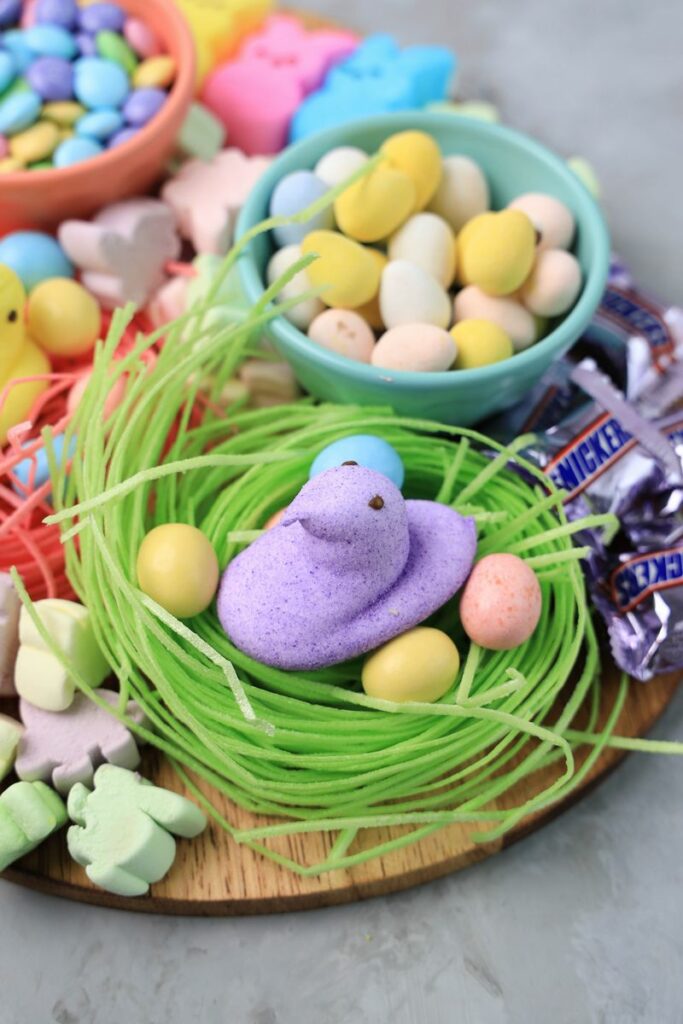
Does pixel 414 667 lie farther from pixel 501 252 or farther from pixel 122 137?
pixel 122 137

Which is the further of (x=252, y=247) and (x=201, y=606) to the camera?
(x=252, y=247)

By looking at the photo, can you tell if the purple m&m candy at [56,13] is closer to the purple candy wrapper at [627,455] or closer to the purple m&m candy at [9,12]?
the purple m&m candy at [9,12]

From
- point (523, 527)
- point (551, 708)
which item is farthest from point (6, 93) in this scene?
point (551, 708)

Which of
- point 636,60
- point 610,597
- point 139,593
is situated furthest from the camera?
point 636,60

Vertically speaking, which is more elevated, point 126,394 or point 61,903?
point 126,394

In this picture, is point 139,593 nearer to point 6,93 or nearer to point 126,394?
point 126,394

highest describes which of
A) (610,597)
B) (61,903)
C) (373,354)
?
(373,354)

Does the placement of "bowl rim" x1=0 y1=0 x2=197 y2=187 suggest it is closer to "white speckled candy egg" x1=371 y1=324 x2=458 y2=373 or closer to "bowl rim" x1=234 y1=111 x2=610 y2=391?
"bowl rim" x1=234 y1=111 x2=610 y2=391
